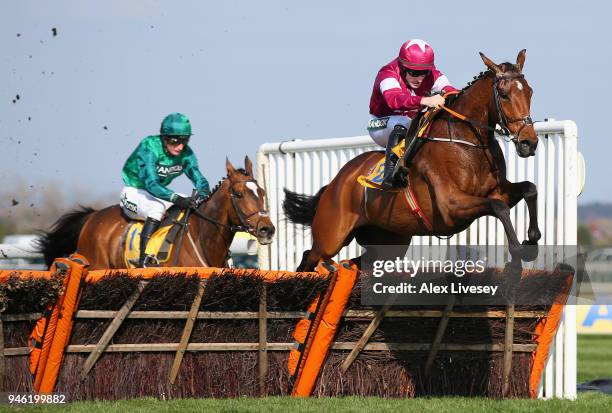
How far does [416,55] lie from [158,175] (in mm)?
2890

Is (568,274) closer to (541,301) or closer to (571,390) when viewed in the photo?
(541,301)

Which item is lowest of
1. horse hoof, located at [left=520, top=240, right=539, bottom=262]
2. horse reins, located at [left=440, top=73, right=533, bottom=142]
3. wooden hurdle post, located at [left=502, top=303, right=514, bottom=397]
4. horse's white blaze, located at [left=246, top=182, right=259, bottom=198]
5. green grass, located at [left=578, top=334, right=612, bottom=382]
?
green grass, located at [left=578, top=334, right=612, bottom=382]

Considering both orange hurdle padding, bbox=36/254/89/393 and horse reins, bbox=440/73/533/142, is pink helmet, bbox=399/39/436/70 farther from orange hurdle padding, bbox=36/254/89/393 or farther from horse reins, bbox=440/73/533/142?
orange hurdle padding, bbox=36/254/89/393

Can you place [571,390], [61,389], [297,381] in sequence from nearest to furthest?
[61,389]
[297,381]
[571,390]

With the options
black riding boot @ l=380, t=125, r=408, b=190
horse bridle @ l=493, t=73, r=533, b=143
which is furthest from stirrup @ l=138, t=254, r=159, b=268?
horse bridle @ l=493, t=73, r=533, b=143

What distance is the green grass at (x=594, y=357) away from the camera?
10145 millimetres

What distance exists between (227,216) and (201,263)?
48cm

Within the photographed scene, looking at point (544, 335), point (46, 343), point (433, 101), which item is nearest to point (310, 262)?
point (433, 101)

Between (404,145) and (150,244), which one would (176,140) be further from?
(404,145)

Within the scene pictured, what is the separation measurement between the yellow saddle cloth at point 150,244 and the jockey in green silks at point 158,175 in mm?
66

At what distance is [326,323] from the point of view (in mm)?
6660

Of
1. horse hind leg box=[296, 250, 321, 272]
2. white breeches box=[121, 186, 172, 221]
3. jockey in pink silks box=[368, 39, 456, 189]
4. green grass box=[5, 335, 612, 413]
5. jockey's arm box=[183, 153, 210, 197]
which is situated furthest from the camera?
jockey's arm box=[183, 153, 210, 197]

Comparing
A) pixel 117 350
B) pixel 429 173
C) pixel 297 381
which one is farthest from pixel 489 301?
pixel 117 350

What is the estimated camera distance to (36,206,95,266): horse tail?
10.2 m
